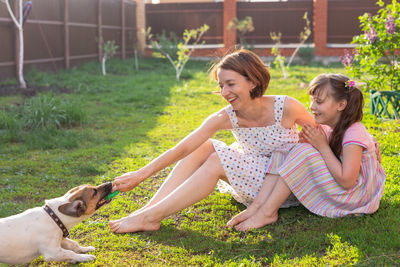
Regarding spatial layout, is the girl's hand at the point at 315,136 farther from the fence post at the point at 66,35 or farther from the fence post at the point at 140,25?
the fence post at the point at 140,25

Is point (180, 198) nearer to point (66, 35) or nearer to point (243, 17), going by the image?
point (66, 35)

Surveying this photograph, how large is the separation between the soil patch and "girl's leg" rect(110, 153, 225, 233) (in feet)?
19.7

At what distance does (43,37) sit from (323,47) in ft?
35.7

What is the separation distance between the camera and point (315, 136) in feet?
10.2

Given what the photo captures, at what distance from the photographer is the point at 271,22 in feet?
60.3

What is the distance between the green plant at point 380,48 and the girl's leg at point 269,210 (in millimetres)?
3251

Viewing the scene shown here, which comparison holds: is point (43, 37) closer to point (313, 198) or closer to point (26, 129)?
point (26, 129)

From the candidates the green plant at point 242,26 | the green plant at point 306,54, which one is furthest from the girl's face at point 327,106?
the green plant at point 306,54

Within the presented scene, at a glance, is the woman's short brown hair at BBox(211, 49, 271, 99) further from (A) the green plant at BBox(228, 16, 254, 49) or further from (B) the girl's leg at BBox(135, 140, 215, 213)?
(A) the green plant at BBox(228, 16, 254, 49)

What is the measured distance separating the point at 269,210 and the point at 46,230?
1456 millimetres

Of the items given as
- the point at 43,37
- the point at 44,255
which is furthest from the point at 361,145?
the point at 43,37

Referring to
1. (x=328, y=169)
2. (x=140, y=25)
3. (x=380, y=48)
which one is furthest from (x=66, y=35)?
(x=328, y=169)

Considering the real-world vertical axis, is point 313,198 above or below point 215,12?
below

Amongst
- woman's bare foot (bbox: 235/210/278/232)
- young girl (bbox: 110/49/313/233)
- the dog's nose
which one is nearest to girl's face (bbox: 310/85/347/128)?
young girl (bbox: 110/49/313/233)
